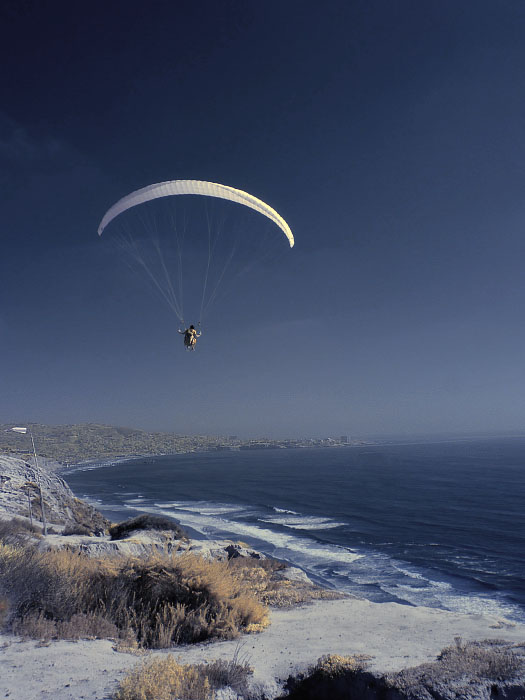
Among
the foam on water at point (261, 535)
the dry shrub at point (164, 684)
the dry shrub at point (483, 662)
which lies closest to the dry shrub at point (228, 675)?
the dry shrub at point (164, 684)

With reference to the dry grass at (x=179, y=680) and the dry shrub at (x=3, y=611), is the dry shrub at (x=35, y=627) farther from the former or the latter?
the dry grass at (x=179, y=680)

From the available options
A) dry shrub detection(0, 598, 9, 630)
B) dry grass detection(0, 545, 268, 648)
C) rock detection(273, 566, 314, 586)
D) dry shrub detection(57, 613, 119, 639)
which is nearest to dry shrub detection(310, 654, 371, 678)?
dry grass detection(0, 545, 268, 648)

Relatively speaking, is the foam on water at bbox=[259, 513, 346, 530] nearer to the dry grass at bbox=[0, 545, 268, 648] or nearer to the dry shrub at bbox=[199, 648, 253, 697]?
the dry grass at bbox=[0, 545, 268, 648]

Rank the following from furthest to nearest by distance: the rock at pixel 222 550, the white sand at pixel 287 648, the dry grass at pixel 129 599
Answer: the rock at pixel 222 550 → the dry grass at pixel 129 599 → the white sand at pixel 287 648

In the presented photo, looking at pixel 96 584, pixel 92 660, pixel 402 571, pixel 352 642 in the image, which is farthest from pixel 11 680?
pixel 402 571

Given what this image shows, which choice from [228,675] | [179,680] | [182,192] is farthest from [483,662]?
[182,192]

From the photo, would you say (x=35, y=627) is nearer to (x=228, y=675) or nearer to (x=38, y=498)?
(x=228, y=675)
